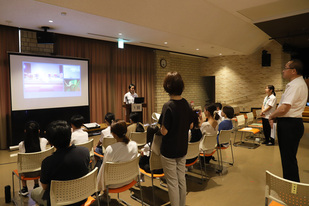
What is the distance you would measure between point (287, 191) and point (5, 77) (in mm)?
6220

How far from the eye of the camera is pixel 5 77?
17.3 ft

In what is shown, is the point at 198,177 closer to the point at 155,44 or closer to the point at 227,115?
the point at 227,115

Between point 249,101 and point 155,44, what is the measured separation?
A: 5976 mm

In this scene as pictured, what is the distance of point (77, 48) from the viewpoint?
255 inches

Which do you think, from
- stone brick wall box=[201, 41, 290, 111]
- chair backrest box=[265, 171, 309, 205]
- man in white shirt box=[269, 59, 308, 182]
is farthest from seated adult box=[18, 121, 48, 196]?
stone brick wall box=[201, 41, 290, 111]

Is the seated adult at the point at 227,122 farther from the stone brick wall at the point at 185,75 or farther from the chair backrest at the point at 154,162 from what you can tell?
Result: the stone brick wall at the point at 185,75

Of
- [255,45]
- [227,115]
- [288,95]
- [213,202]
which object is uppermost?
[255,45]

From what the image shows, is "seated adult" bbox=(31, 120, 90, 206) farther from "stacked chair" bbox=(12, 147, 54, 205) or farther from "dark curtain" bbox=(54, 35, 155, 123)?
"dark curtain" bbox=(54, 35, 155, 123)

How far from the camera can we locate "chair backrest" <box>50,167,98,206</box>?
1.66 meters

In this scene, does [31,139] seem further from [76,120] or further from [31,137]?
[76,120]

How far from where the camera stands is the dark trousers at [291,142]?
7.59 ft

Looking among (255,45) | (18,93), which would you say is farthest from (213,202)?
(255,45)

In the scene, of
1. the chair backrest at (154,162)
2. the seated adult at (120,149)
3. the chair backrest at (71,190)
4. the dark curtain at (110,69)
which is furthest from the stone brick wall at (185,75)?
the chair backrest at (71,190)

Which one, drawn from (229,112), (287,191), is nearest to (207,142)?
(229,112)
